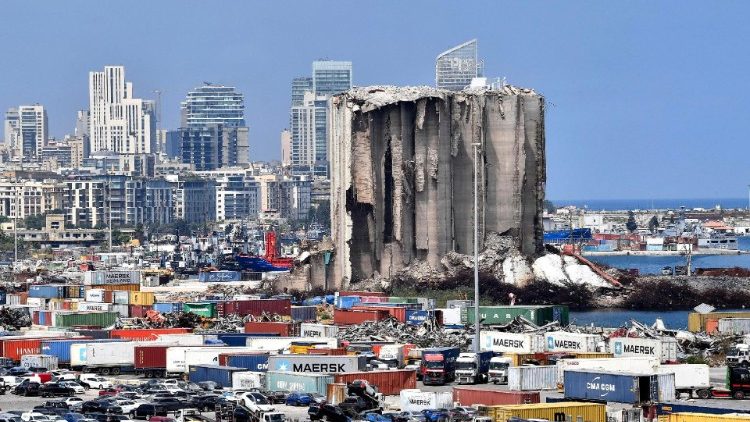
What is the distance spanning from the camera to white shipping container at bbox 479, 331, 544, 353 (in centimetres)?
5828

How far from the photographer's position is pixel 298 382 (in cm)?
4738

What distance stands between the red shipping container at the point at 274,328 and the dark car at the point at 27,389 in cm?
1770

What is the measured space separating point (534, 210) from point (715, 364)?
41597mm

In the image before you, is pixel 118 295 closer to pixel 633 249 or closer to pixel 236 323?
pixel 236 323

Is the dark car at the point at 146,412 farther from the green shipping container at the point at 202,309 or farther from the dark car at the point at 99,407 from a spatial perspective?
the green shipping container at the point at 202,309

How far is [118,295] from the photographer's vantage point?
8550 cm

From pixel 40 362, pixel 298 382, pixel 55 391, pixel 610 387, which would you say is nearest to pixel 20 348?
pixel 40 362

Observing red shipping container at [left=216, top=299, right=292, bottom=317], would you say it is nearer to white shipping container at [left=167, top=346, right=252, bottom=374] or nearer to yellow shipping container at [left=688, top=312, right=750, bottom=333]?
yellow shipping container at [left=688, top=312, right=750, bottom=333]

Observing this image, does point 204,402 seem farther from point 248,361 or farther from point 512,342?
point 512,342

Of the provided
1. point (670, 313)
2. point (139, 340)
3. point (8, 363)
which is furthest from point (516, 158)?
point (8, 363)

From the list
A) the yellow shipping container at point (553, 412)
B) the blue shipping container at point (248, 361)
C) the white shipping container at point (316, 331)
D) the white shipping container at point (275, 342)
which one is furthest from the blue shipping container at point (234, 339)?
the yellow shipping container at point (553, 412)

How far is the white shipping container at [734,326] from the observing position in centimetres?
6581

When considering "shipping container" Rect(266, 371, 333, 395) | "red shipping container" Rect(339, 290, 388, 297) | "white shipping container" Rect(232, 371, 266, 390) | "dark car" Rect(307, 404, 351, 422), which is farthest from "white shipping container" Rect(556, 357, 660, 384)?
"red shipping container" Rect(339, 290, 388, 297)

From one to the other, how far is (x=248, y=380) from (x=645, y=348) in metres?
11.9
